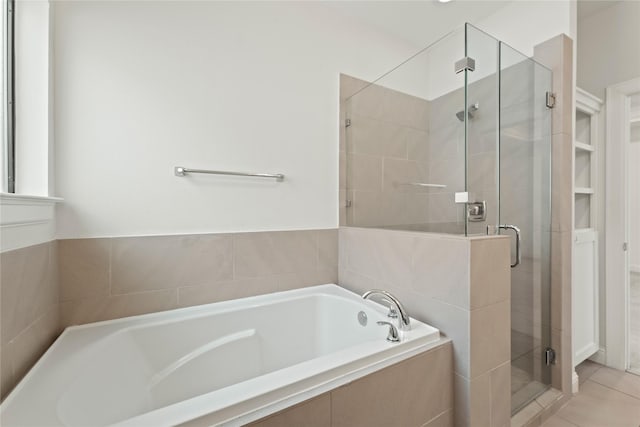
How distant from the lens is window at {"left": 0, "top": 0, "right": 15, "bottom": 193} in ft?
3.40

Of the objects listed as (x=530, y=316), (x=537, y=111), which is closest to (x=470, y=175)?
(x=537, y=111)

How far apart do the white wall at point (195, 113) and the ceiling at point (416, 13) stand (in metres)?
0.12

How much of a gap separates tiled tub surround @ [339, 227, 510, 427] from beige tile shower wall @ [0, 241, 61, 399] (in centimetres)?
151

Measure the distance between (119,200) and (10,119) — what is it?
468 mm

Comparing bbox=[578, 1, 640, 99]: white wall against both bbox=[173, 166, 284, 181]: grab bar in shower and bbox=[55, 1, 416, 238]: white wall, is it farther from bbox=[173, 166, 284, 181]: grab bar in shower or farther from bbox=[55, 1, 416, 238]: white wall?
bbox=[173, 166, 284, 181]: grab bar in shower

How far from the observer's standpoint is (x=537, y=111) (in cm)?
167

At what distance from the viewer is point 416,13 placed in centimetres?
200

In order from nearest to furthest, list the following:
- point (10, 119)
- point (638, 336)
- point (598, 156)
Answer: point (10, 119) < point (598, 156) < point (638, 336)

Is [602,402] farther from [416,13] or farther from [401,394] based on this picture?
[416,13]

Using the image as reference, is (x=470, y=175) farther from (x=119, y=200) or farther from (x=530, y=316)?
(x=119, y=200)

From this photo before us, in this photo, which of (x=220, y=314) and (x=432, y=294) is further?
(x=220, y=314)

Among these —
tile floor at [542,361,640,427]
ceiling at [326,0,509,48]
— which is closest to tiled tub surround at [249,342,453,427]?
tile floor at [542,361,640,427]

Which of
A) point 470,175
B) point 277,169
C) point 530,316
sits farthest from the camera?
point 277,169

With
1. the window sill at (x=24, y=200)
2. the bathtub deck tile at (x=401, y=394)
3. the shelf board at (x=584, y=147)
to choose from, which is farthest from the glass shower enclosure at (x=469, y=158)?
the window sill at (x=24, y=200)
